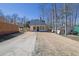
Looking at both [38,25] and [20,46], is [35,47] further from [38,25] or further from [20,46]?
[38,25]

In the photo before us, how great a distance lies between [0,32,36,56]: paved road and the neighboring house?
222 millimetres

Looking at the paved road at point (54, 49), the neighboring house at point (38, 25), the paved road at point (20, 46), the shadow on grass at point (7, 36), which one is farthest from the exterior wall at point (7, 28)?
the paved road at point (54, 49)

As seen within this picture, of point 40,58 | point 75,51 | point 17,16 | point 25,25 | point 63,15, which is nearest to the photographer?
point 40,58

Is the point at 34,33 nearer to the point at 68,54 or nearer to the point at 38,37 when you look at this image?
the point at 38,37

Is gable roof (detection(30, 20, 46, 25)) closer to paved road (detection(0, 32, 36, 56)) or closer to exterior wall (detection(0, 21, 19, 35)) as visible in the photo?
Answer: paved road (detection(0, 32, 36, 56))

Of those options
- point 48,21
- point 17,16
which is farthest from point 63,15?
point 17,16

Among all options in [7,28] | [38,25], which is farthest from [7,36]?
[38,25]

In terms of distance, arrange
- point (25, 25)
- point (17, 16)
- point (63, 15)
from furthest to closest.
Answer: point (63, 15) < point (25, 25) < point (17, 16)

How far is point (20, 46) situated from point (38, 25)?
40.7 inches

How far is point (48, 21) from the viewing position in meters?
6.96

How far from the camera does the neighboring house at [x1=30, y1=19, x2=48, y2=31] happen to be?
649 centimetres

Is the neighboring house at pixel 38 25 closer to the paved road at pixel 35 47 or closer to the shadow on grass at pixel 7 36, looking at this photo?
the paved road at pixel 35 47

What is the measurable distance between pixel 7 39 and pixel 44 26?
4.82 feet

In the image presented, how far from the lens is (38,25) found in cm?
682
